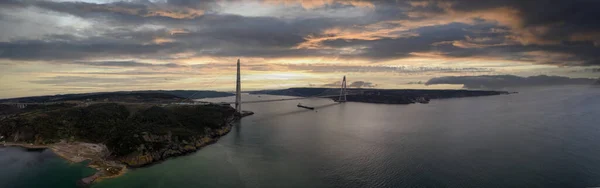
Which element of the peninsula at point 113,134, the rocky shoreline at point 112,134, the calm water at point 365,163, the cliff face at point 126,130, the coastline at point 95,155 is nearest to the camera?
the calm water at point 365,163

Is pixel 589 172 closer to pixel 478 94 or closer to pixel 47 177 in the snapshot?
pixel 47 177

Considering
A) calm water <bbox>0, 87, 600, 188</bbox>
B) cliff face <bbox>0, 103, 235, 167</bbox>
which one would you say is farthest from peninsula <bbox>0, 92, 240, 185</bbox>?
calm water <bbox>0, 87, 600, 188</bbox>

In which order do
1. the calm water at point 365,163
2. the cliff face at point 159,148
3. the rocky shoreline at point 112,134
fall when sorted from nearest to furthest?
1. the calm water at point 365,163
2. the cliff face at point 159,148
3. the rocky shoreline at point 112,134

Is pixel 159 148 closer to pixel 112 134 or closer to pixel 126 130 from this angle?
pixel 126 130

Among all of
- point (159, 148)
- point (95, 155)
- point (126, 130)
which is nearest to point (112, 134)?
point (126, 130)

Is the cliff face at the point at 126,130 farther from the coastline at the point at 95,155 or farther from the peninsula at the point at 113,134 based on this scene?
the coastline at the point at 95,155

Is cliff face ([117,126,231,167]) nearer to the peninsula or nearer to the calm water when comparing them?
the peninsula

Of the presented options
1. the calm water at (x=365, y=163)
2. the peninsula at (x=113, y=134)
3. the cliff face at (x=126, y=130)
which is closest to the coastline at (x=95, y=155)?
the peninsula at (x=113, y=134)

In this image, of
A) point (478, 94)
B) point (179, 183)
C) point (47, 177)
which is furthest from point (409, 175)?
point (478, 94)

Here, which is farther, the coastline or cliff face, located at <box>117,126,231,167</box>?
cliff face, located at <box>117,126,231,167</box>

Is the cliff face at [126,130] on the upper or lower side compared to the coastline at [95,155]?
upper
